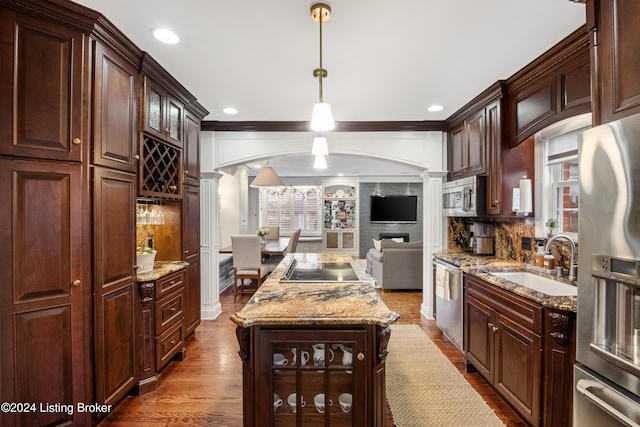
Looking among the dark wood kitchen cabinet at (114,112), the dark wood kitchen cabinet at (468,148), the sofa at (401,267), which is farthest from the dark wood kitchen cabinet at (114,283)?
the sofa at (401,267)

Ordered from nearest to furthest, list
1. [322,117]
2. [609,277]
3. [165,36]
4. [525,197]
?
[609,277] → [322,117] → [165,36] → [525,197]

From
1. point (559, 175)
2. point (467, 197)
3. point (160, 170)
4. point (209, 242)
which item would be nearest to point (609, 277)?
point (559, 175)

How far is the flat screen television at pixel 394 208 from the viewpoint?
922 cm

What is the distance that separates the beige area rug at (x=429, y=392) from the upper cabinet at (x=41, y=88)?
8.98 feet

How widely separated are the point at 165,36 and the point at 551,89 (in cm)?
282

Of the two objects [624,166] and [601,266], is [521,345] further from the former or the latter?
[624,166]

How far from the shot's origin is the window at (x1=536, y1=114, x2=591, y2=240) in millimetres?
2627

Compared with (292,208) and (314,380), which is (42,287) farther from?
(292,208)

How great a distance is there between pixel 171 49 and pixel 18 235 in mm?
1529

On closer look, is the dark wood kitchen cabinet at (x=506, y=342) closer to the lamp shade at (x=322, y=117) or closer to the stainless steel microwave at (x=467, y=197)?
the stainless steel microwave at (x=467, y=197)

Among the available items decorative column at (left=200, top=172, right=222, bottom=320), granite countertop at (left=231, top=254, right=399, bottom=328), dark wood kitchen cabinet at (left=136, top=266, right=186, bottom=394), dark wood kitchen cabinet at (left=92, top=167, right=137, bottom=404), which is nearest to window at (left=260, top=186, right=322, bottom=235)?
decorative column at (left=200, top=172, right=222, bottom=320)

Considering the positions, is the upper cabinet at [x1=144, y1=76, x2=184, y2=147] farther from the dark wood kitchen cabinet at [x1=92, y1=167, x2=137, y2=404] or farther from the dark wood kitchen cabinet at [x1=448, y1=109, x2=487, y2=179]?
the dark wood kitchen cabinet at [x1=448, y1=109, x2=487, y2=179]

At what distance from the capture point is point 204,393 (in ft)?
7.97

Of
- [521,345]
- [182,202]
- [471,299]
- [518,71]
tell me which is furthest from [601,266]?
[182,202]
